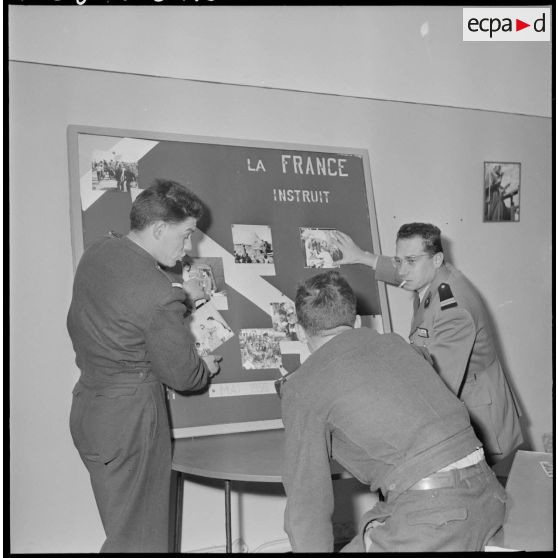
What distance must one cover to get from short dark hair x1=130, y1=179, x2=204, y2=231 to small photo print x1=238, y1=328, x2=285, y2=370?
0.57 m

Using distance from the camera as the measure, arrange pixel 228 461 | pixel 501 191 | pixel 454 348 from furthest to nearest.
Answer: pixel 501 191 < pixel 454 348 < pixel 228 461

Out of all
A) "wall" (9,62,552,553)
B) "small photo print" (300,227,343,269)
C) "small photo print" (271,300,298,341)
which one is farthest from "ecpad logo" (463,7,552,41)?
"small photo print" (271,300,298,341)

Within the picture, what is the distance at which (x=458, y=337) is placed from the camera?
2498 mm

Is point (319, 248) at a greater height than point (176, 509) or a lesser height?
greater

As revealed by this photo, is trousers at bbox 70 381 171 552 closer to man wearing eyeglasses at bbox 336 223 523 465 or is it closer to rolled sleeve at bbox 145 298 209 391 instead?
rolled sleeve at bbox 145 298 209 391

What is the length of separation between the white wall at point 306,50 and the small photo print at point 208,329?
39.3 inches

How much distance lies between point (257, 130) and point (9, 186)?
41.8 inches

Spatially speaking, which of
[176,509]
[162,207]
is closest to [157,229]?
[162,207]

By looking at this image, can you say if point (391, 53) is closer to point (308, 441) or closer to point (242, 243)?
point (242, 243)

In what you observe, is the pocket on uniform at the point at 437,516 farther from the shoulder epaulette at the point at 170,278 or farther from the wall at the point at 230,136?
the wall at the point at 230,136

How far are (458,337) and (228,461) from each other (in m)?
1.02

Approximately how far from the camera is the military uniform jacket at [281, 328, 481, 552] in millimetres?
1578

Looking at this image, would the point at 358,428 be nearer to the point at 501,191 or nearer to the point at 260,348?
the point at 260,348

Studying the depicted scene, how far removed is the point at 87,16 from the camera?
99.0 inches
